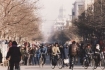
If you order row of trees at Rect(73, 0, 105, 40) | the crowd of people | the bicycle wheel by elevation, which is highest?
row of trees at Rect(73, 0, 105, 40)

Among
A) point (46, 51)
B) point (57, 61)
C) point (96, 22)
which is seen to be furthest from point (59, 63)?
point (96, 22)

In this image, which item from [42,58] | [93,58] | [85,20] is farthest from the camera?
[85,20]

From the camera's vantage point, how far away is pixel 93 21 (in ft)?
225

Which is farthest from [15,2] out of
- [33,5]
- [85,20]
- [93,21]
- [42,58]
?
[85,20]

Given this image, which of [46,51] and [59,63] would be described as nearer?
[59,63]

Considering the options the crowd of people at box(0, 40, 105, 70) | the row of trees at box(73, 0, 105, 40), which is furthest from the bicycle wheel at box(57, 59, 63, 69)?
the row of trees at box(73, 0, 105, 40)

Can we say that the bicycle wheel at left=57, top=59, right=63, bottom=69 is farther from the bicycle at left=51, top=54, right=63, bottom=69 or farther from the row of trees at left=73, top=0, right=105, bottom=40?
the row of trees at left=73, top=0, right=105, bottom=40

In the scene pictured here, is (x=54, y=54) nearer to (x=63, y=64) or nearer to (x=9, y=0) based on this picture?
(x=63, y=64)

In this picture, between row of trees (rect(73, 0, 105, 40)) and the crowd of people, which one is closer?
the crowd of people

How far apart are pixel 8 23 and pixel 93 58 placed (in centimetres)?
1101

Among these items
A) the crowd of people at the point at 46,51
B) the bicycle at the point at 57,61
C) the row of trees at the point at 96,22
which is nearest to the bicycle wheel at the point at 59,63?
the bicycle at the point at 57,61

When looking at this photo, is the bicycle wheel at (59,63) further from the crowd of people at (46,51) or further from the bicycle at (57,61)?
the crowd of people at (46,51)

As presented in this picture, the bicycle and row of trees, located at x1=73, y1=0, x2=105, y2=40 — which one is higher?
row of trees, located at x1=73, y1=0, x2=105, y2=40

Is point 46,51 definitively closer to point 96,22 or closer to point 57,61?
point 57,61
